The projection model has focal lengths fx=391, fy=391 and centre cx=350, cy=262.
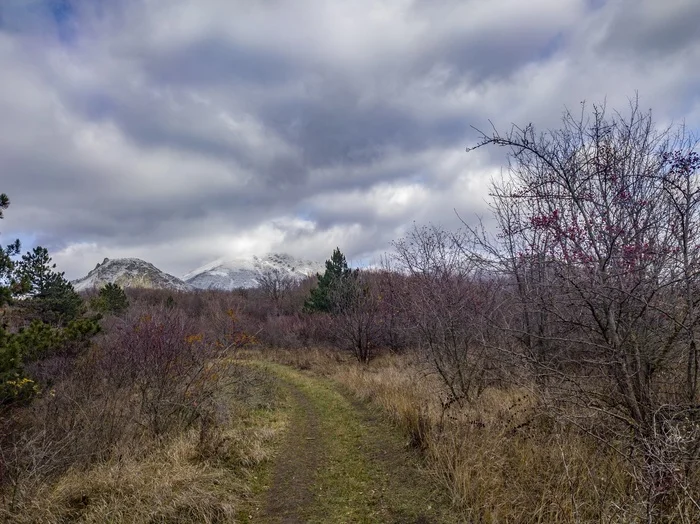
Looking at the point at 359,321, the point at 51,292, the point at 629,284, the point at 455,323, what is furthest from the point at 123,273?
the point at 629,284

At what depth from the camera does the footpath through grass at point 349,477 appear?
15.6 feet

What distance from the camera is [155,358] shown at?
7.54m

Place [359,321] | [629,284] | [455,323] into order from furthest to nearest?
[359,321], [455,323], [629,284]

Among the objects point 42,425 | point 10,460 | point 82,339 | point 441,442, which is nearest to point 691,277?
point 441,442

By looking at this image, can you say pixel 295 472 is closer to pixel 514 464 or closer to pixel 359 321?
pixel 514 464

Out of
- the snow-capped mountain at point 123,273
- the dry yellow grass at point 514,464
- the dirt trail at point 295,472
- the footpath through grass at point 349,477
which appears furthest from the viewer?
the snow-capped mountain at point 123,273

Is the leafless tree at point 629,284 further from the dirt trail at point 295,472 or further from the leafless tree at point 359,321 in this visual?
the leafless tree at point 359,321

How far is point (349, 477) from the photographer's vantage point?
589 centimetres

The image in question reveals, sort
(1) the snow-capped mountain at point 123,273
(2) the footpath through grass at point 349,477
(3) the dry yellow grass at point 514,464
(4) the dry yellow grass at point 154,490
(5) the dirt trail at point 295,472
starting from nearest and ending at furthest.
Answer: (3) the dry yellow grass at point 514,464 → (4) the dry yellow grass at point 154,490 → (2) the footpath through grass at point 349,477 → (5) the dirt trail at point 295,472 → (1) the snow-capped mountain at point 123,273

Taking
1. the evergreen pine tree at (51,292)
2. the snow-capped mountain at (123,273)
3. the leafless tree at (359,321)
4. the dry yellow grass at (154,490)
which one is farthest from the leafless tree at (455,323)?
the snow-capped mountain at (123,273)

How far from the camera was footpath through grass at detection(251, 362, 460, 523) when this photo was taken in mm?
4754

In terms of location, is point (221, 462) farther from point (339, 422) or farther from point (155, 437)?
point (339, 422)

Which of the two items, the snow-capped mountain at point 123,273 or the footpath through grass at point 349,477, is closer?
the footpath through grass at point 349,477

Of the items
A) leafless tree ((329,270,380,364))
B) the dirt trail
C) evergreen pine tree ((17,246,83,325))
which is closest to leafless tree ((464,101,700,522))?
the dirt trail
